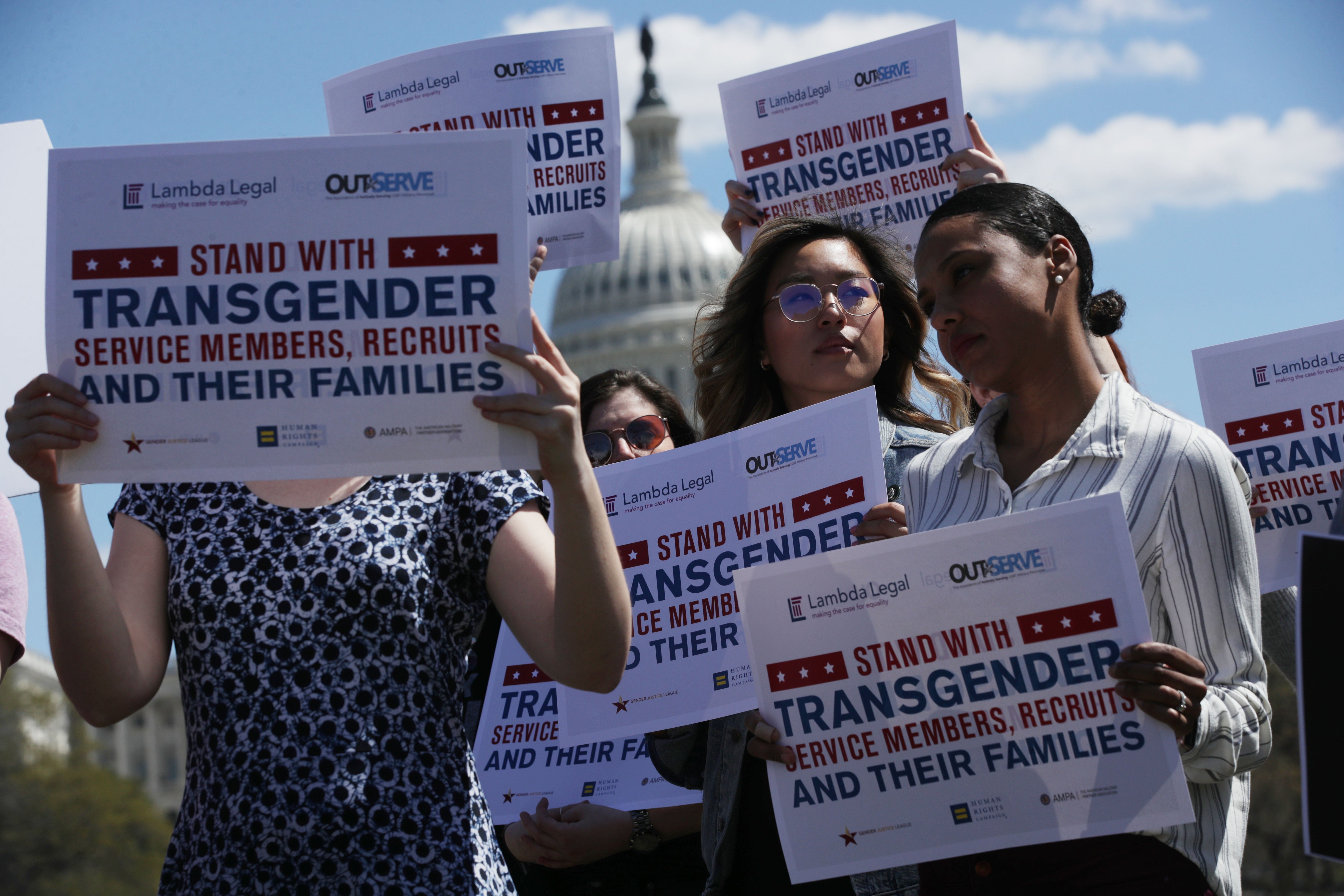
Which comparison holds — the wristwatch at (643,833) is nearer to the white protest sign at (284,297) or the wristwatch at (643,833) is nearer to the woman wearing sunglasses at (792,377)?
the woman wearing sunglasses at (792,377)

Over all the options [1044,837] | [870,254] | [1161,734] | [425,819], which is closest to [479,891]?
[425,819]

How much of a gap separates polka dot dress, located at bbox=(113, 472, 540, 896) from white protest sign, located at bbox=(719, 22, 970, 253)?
2.76 meters

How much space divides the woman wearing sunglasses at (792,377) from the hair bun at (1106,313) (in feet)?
1.84

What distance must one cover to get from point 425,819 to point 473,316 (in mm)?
996

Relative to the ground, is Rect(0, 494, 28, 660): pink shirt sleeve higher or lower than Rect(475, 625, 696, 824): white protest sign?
higher

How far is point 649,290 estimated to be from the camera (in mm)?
114625

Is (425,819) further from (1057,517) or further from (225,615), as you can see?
(1057,517)

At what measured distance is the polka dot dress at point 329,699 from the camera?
9.91 feet

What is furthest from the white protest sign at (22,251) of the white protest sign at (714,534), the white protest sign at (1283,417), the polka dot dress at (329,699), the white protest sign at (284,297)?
the white protest sign at (1283,417)

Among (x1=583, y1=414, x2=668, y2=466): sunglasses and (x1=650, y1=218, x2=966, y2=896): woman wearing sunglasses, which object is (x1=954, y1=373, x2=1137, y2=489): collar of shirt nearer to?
Result: (x1=650, y1=218, x2=966, y2=896): woman wearing sunglasses

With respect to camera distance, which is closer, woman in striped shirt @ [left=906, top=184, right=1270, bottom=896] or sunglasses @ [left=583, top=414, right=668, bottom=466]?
woman in striped shirt @ [left=906, top=184, right=1270, bottom=896]

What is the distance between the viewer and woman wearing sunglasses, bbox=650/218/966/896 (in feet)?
13.1

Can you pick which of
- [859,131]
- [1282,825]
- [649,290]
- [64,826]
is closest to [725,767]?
[859,131]

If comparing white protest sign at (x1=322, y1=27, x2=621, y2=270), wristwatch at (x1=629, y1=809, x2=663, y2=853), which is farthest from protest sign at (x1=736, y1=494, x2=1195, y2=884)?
white protest sign at (x1=322, y1=27, x2=621, y2=270)
